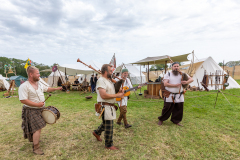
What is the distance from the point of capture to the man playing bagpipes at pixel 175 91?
3322 millimetres

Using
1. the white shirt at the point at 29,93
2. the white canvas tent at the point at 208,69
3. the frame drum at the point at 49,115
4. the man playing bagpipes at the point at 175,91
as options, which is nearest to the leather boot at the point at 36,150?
the frame drum at the point at 49,115

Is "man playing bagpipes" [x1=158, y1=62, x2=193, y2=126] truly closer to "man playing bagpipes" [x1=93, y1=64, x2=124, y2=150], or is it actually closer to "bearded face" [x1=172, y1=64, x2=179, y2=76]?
"bearded face" [x1=172, y1=64, x2=179, y2=76]

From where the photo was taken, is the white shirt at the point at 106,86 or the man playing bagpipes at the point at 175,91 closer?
the white shirt at the point at 106,86

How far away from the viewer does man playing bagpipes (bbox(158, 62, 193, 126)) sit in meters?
3.32

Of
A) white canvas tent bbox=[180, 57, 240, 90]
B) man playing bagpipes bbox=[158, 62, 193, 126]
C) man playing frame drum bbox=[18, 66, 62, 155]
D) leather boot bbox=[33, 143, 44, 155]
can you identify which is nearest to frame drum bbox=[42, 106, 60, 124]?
man playing frame drum bbox=[18, 66, 62, 155]

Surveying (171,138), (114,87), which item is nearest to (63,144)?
(114,87)

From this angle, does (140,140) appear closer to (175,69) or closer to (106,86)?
(106,86)

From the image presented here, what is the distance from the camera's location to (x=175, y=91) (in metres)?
3.40

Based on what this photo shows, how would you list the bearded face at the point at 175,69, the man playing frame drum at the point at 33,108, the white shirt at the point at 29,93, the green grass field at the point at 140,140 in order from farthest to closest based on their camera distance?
the bearded face at the point at 175,69, the green grass field at the point at 140,140, the man playing frame drum at the point at 33,108, the white shirt at the point at 29,93

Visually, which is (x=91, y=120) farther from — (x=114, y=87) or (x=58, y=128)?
(x=114, y=87)

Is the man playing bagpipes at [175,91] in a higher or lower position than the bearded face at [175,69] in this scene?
lower

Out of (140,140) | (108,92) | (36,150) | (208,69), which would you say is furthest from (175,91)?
(208,69)

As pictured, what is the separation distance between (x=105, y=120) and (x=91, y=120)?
6.59 ft

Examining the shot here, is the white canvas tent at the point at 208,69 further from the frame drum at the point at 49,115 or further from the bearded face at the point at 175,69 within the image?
the frame drum at the point at 49,115
